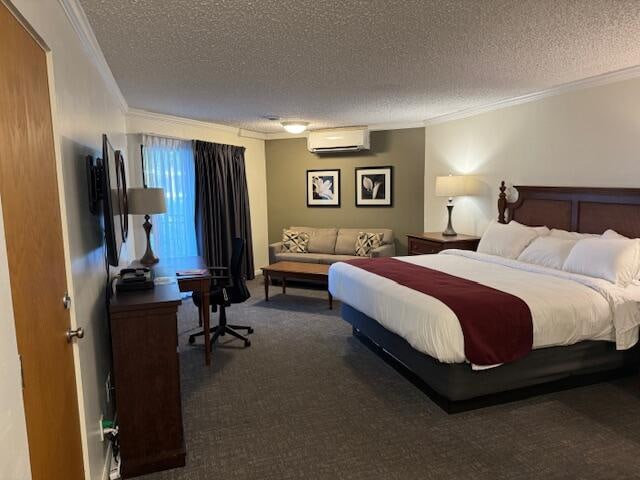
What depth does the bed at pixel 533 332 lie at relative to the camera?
8.85 feet

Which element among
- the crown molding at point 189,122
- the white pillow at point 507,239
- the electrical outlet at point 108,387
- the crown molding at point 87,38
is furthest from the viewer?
the crown molding at point 189,122

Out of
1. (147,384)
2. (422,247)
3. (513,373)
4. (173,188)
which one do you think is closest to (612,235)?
(513,373)

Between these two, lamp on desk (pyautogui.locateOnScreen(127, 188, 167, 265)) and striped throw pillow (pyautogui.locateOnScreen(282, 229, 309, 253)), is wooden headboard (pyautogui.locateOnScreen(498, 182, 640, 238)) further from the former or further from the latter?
lamp on desk (pyautogui.locateOnScreen(127, 188, 167, 265))

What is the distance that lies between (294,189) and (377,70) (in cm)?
394

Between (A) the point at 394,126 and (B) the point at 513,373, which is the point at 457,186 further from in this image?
(B) the point at 513,373

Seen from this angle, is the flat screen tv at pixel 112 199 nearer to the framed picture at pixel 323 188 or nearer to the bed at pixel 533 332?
the bed at pixel 533 332

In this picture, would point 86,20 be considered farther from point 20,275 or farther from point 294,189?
point 294,189

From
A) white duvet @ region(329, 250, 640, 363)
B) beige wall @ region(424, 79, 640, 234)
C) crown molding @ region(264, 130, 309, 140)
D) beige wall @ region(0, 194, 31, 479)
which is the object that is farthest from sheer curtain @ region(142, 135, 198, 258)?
beige wall @ region(0, 194, 31, 479)

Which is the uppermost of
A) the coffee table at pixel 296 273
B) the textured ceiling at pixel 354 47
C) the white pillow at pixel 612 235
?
the textured ceiling at pixel 354 47

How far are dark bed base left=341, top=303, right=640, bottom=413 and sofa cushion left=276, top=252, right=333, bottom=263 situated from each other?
2.95m

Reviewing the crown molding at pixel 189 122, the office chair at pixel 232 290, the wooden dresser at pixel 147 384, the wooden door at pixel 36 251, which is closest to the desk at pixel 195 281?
the office chair at pixel 232 290

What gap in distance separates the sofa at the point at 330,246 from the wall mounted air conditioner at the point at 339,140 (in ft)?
4.31

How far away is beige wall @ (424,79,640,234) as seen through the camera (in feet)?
12.0

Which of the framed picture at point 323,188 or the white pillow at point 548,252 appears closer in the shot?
the white pillow at point 548,252
